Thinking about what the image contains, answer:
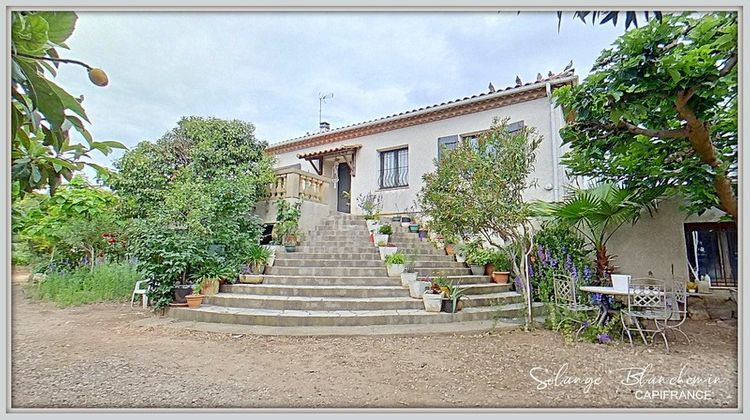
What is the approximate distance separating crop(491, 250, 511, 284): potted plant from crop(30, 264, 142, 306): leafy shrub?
7149 millimetres

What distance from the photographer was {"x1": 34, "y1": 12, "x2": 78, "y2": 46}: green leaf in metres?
1.57

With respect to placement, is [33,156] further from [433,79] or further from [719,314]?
[719,314]

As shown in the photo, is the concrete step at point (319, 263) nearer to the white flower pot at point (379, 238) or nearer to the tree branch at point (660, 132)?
the white flower pot at point (379, 238)

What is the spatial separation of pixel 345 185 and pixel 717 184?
31.4ft

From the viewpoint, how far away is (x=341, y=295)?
6.66 meters

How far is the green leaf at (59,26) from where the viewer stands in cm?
157

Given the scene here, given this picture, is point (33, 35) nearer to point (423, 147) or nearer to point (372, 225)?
point (372, 225)

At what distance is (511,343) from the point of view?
5.01 m

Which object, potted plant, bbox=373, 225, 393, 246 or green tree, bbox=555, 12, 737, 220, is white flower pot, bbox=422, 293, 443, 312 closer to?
potted plant, bbox=373, 225, 393, 246

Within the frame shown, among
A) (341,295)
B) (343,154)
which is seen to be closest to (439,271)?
(341,295)

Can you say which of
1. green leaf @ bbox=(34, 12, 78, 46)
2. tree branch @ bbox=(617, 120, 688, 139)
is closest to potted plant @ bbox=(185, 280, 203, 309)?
green leaf @ bbox=(34, 12, 78, 46)

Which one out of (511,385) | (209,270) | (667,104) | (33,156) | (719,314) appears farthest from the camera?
(209,270)

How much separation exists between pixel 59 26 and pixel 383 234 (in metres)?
7.78
